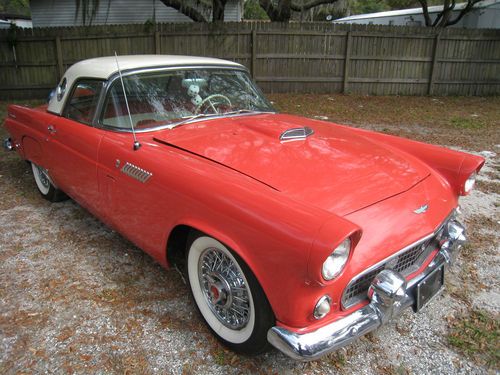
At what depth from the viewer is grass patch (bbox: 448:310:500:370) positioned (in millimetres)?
2320

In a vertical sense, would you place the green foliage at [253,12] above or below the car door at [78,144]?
above

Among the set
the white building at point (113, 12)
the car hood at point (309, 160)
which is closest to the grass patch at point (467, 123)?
the car hood at point (309, 160)

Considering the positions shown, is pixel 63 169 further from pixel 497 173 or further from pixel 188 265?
pixel 497 173

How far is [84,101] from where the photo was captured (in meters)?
3.47

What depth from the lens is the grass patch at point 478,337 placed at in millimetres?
2320

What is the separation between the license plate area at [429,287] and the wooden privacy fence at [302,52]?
32.4 feet

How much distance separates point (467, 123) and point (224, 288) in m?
8.31

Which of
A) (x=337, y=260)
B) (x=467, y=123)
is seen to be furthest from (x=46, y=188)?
(x=467, y=123)

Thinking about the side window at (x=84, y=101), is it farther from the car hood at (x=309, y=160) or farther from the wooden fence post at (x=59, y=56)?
the wooden fence post at (x=59, y=56)

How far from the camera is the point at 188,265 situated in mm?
2482

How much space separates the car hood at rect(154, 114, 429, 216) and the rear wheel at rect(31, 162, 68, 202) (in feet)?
6.42

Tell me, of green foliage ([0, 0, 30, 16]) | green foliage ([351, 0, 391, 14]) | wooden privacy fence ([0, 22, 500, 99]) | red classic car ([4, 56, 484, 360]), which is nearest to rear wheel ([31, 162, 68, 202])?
red classic car ([4, 56, 484, 360])

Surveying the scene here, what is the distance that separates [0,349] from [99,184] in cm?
121

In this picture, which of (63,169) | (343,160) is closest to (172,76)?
(63,169)
